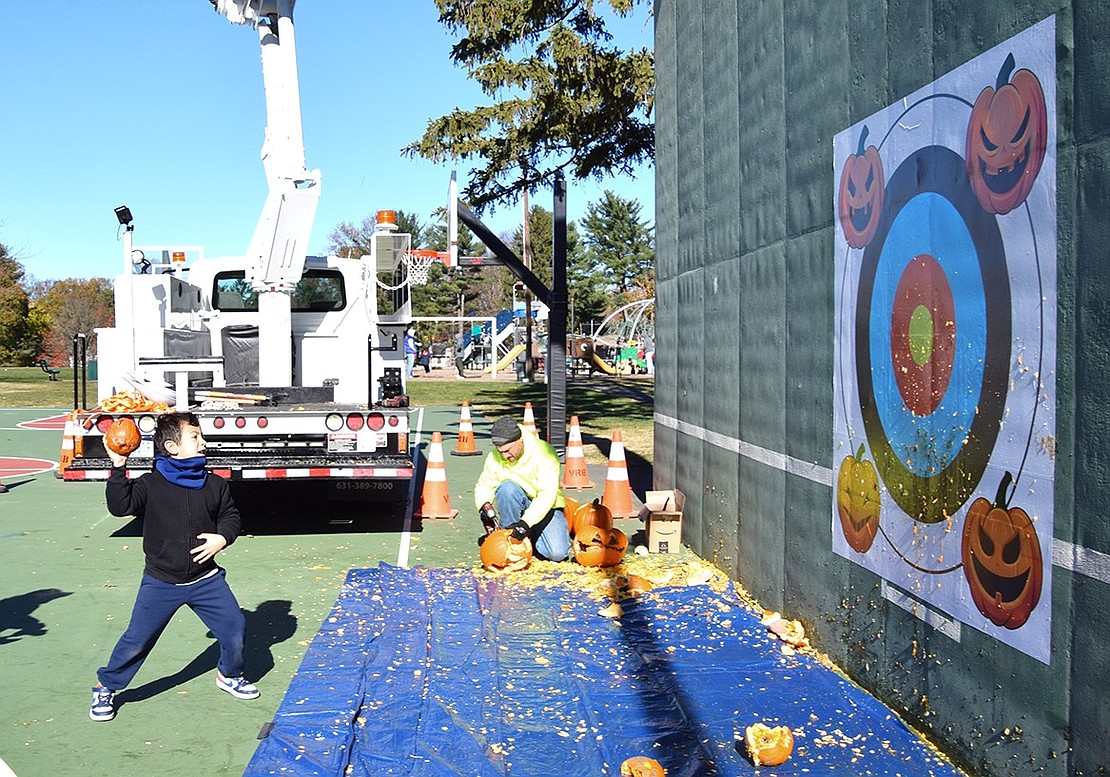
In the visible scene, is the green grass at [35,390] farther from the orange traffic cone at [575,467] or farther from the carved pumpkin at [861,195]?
the carved pumpkin at [861,195]

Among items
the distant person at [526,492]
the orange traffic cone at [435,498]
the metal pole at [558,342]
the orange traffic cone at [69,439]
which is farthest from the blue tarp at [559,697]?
the metal pole at [558,342]

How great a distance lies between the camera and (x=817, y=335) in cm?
653

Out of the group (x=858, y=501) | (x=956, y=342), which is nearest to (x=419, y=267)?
(x=858, y=501)

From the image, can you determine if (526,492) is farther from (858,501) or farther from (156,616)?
(156,616)

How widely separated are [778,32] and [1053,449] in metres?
4.22

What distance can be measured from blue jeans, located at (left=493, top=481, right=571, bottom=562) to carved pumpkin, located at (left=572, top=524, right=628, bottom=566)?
0.61 feet

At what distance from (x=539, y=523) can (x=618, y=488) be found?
2.93 meters

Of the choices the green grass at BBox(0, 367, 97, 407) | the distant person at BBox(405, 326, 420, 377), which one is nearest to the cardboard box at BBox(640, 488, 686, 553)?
the distant person at BBox(405, 326, 420, 377)

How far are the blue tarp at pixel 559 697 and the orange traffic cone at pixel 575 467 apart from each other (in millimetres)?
6051

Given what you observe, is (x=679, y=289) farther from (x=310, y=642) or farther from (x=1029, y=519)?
(x=1029, y=519)

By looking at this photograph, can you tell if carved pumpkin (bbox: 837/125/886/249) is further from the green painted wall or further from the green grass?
the green grass

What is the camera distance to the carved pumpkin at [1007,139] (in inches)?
164

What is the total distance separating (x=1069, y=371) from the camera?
12.9 feet

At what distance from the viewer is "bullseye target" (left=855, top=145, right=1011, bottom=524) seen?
4.54 meters
